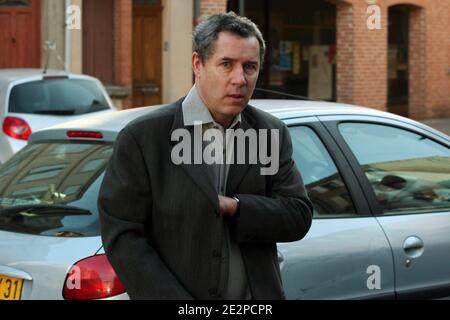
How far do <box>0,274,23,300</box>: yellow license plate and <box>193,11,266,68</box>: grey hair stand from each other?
177 cm

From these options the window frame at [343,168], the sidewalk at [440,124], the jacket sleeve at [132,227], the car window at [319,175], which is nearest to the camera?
the jacket sleeve at [132,227]

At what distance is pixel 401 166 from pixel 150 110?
4.96 feet

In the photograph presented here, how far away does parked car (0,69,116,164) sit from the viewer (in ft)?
40.0

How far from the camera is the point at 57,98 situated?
12.6 metres

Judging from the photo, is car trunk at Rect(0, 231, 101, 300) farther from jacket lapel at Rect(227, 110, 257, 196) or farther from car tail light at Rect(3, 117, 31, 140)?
car tail light at Rect(3, 117, 31, 140)

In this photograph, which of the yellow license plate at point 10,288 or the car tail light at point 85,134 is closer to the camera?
the yellow license plate at point 10,288

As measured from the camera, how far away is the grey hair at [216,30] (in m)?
3.41

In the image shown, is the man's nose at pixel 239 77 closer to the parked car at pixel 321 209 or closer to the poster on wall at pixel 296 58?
the parked car at pixel 321 209

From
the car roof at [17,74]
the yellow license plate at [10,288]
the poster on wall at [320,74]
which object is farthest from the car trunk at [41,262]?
the poster on wall at [320,74]

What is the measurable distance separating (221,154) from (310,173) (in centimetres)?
206

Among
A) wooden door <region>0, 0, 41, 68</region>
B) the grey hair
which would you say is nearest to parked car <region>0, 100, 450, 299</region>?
the grey hair

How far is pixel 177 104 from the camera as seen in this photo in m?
3.56

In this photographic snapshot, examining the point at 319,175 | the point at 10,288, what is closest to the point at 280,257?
the point at 319,175
